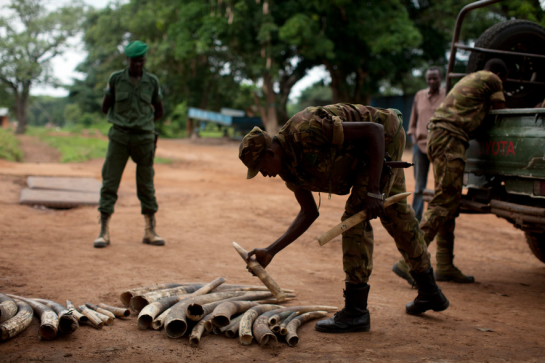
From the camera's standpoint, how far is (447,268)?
489 centimetres

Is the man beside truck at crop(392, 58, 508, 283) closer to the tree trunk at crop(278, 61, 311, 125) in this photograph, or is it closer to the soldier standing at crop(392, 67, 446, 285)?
the soldier standing at crop(392, 67, 446, 285)

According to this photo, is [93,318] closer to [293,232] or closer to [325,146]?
[293,232]

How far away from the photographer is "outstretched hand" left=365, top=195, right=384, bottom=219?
3049 millimetres

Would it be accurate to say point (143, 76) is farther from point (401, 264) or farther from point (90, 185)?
point (90, 185)

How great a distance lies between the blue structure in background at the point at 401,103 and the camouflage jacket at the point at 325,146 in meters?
19.5

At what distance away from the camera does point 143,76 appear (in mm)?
5715

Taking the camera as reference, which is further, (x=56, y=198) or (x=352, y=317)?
(x=56, y=198)

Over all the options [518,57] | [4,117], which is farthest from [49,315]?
[4,117]

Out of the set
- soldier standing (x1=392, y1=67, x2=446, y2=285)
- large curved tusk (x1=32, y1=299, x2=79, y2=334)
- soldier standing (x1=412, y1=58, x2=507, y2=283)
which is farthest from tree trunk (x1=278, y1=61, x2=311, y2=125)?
large curved tusk (x1=32, y1=299, x2=79, y2=334)

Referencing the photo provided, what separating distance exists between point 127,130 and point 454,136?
133 inches

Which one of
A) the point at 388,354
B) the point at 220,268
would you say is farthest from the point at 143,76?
the point at 388,354

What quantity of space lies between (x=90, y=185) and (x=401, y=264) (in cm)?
706

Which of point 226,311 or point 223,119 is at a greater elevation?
point 223,119

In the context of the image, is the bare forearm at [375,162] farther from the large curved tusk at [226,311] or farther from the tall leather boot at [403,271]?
the tall leather boot at [403,271]
